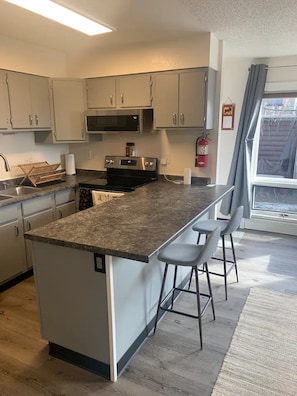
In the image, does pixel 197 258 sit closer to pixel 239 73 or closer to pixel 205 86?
pixel 205 86

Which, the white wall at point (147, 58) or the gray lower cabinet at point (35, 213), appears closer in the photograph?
the gray lower cabinet at point (35, 213)

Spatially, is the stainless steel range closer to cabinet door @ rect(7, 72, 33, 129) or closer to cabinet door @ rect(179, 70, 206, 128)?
cabinet door @ rect(179, 70, 206, 128)

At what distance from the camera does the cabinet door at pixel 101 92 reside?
3812mm

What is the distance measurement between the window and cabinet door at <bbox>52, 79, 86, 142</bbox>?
8.95 feet

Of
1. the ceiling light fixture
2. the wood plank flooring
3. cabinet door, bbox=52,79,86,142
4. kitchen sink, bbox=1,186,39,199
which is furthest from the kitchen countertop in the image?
the ceiling light fixture

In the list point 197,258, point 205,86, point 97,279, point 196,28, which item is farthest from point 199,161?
point 97,279

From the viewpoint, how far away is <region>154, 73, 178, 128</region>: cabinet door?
3445 millimetres

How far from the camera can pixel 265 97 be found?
4598 millimetres

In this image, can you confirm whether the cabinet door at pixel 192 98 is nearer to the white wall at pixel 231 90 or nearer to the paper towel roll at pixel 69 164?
the white wall at pixel 231 90

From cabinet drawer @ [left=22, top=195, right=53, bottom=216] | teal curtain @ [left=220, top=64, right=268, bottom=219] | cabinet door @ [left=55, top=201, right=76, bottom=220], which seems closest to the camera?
cabinet drawer @ [left=22, top=195, right=53, bottom=216]

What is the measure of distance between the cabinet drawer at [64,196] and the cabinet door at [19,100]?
0.88 meters

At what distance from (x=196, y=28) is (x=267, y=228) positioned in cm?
321

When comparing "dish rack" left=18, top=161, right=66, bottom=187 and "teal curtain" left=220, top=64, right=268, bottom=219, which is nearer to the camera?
"dish rack" left=18, top=161, right=66, bottom=187

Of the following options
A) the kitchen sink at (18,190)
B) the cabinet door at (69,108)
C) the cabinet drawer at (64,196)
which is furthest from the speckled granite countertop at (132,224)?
the cabinet door at (69,108)
